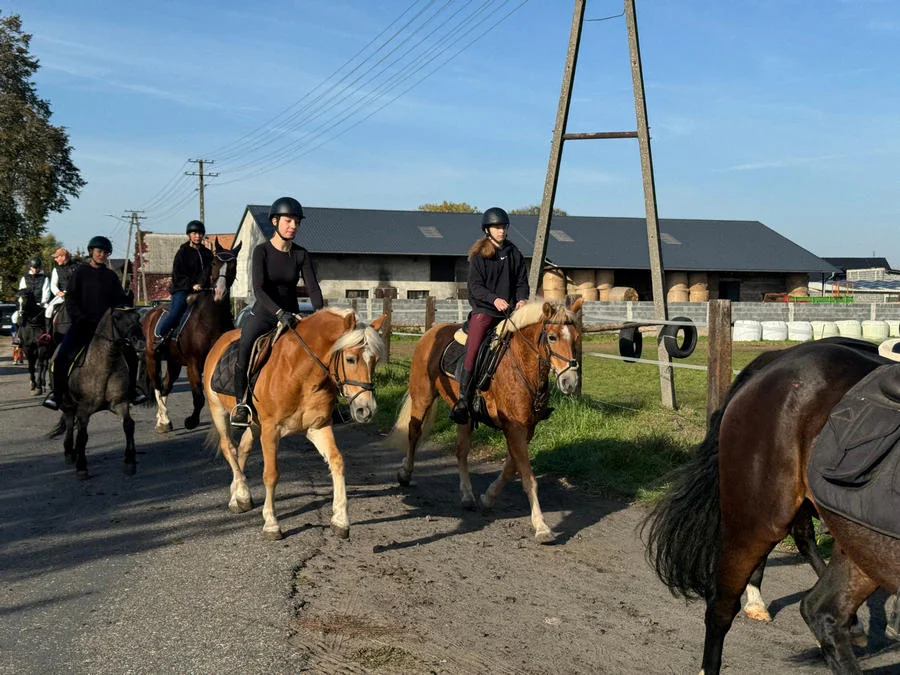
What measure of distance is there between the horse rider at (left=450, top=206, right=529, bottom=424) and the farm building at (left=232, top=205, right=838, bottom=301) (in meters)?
34.7

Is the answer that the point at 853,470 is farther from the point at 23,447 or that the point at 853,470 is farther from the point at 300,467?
the point at 23,447

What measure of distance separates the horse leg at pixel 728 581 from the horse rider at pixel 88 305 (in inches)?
283

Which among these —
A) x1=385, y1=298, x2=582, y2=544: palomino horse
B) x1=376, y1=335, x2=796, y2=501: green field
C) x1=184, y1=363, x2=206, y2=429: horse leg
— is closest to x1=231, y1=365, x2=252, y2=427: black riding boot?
x1=385, y1=298, x2=582, y2=544: palomino horse

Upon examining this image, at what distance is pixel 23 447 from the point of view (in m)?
10.6

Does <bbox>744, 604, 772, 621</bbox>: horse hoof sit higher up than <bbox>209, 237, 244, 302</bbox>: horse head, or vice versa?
<bbox>209, 237, 244, 302</bbox>: horse head

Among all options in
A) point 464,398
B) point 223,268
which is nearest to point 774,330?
point 223,268

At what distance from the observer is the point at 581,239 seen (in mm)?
49938

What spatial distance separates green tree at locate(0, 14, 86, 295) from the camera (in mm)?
34250

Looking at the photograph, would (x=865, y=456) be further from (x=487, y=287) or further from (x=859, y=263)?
(x=859, y=263)

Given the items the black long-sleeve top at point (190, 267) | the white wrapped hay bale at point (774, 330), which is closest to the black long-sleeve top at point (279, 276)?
the black long-sleeve top at point (190, 267)

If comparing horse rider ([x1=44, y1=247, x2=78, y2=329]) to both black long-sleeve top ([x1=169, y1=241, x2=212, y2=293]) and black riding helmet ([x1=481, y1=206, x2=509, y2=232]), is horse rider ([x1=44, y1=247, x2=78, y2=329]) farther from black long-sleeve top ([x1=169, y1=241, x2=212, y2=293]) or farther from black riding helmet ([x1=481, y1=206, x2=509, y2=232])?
black riding helmet ([x1=481, y1=206, x2=509, y2=232])

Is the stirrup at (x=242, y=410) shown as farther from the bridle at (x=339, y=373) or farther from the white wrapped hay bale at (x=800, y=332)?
the white wrapped hay bale at (x=800, y=332)

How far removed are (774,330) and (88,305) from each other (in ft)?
88.0

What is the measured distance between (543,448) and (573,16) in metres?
6.40
